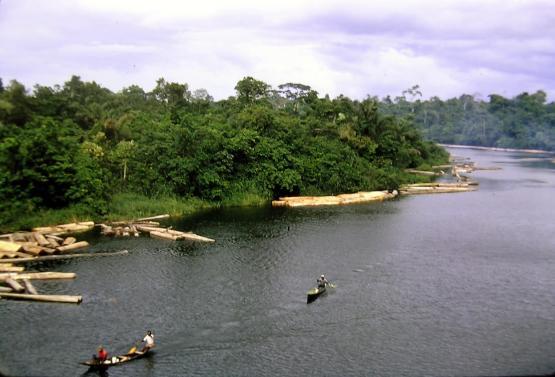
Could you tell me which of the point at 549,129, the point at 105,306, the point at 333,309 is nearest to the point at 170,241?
the point at 105,306

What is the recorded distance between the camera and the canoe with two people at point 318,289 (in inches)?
1207

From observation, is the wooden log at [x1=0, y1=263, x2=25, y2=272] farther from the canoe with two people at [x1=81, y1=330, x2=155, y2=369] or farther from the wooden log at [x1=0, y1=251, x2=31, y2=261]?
the canoe with two people at [x1=81, y1=330, x2=155, y2=369]

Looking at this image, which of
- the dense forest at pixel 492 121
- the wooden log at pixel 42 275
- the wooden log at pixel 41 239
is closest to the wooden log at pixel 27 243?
the wooden log at pixel 41 239

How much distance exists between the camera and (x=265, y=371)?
22.8m

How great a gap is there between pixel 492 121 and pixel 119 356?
180 metres

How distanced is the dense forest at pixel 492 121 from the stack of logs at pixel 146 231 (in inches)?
5400

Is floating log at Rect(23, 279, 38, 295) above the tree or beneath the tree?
beneath

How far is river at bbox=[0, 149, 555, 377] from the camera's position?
23.8 metres

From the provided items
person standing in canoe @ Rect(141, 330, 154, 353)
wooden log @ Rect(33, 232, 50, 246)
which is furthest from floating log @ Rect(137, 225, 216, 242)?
person standing in canoe @ Rect(141, 330, 154, 353)

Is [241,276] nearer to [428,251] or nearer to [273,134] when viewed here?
[428,251]

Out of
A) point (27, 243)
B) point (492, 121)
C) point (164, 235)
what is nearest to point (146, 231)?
point (164, 235)

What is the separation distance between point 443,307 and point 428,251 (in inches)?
458

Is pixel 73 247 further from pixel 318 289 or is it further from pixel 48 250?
pixel 318 289

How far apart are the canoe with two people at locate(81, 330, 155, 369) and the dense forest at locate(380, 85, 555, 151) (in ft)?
514
